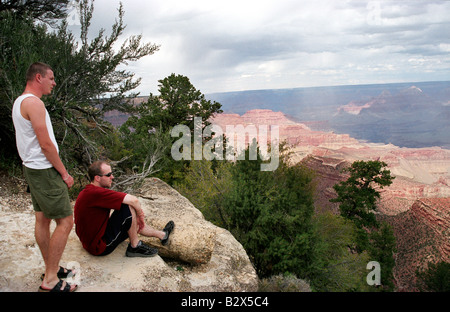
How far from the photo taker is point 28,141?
3438mm

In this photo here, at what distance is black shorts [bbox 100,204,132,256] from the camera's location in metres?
4.46

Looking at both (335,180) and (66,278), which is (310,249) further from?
(335,180)

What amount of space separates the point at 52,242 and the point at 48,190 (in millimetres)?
632

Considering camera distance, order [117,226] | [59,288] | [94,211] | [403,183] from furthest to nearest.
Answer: [403,183] → [117,226] → [94,211] → [59,288]

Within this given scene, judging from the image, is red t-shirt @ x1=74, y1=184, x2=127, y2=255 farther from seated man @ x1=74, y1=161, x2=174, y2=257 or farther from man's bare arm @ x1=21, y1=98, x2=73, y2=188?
man's bare arm @ x1=21, y1=98, x2=73, y2=188

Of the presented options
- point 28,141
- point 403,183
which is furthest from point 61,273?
point 403,183

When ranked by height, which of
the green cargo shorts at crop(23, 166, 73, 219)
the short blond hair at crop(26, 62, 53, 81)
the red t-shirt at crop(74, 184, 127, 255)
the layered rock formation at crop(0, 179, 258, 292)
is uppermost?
the short blond hair at crop(26, 62, 53, 81)

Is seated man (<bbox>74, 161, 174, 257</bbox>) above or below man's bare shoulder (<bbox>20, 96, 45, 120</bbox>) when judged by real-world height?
below

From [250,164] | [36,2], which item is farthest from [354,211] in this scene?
[36,2]

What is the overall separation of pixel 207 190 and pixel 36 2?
36.7ft

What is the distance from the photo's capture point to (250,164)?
1316 cm

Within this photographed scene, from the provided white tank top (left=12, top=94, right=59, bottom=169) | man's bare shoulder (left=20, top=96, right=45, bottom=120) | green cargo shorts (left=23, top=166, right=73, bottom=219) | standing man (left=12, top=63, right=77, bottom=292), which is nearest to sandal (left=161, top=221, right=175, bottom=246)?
standing man (left=12, top=63, right=77, bottom=292)

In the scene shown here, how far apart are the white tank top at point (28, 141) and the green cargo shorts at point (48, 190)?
8cm

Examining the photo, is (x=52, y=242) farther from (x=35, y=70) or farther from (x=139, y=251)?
(x=35, y=70)
